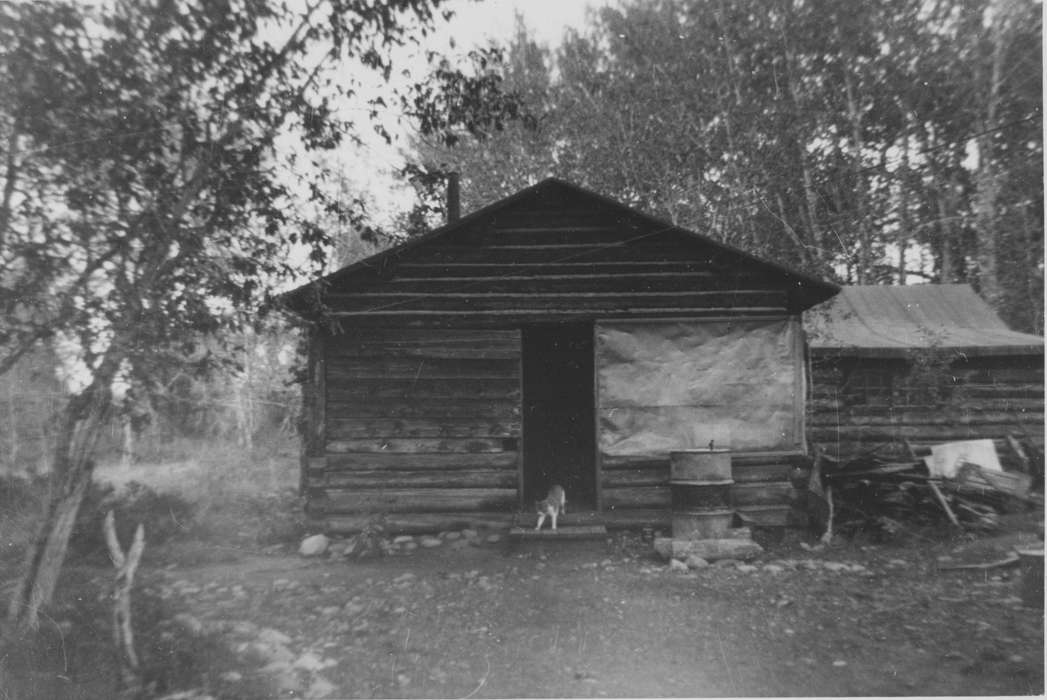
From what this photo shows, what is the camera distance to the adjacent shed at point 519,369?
27.4ft

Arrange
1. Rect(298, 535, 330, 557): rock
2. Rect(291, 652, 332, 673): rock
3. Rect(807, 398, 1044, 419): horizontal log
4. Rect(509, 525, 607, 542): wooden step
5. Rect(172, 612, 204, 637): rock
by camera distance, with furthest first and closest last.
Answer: Rect(807, 398, 1044, 419): horizontal log
Rect(298, 535, 330, 557): rock
Rect(509, 525, 607, 542): wooden step
Rect(172, 612, 204, 637): rock
Rect(291, 652, 332, 673): rock

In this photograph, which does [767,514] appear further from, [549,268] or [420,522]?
[420,522]

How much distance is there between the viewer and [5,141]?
164 inches

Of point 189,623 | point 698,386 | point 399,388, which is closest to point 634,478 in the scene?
point 698,386

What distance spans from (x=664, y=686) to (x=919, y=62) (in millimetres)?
11114

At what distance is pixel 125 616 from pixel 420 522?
461 centimetres

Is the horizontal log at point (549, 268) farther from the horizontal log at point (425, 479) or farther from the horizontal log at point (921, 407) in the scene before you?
the horizontal log at point (921, 407)

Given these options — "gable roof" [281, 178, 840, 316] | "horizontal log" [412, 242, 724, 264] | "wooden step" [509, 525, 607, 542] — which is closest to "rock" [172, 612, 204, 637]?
"wooden step" [509, 525, 607, 542]

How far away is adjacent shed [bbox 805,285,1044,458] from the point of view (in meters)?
11.2

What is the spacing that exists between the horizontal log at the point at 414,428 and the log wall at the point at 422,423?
0.04ft

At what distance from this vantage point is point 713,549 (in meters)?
7.04

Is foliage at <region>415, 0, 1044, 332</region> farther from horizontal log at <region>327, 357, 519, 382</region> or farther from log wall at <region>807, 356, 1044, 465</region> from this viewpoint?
horizontal log at <region>327, 357, 519, 382</region>

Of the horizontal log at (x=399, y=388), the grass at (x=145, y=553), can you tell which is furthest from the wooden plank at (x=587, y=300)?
the grass at (x=145, y=553)

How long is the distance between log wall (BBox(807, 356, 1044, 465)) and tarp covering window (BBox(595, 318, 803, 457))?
348 cm
